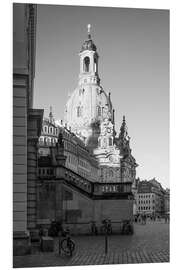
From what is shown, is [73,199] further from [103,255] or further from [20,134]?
[20,134]

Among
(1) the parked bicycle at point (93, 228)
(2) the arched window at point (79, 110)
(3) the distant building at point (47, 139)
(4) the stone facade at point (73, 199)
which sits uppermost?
(2) the arched window at point (79, 110)

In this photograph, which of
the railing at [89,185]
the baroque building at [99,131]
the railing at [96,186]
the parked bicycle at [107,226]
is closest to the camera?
the railing at [89,185]

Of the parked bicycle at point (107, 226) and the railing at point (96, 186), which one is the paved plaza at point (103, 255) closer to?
the parked bicycle at point (107, 226)

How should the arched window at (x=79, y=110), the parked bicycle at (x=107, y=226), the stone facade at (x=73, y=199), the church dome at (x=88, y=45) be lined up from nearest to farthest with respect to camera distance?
the church dome at (x=88, y=45) → the stone facade at (x=73, y=199) → the parked bicycle at (x=107, y=226) → the arched window at (x=79, y=110)

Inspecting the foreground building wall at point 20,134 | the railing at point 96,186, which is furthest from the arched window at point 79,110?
the foreground building wall at point 20,134

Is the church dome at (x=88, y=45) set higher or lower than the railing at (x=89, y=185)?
higher

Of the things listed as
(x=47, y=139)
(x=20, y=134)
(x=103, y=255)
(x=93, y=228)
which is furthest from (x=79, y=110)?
(x=20, y=134)

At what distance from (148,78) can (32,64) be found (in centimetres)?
433

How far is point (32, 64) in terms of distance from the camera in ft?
57.5

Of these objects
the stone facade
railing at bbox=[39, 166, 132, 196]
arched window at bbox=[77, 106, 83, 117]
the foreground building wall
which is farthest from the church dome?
arched window at bbox=[77, 106, 83, 117]

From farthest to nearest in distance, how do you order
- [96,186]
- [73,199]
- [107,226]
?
[96,186]
[107,226]
[73,199]

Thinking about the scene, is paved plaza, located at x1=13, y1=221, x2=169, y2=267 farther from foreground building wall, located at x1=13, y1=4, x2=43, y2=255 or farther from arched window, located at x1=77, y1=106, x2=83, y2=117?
arched window, located at x1=77, y1=106, x2=83, y2=117

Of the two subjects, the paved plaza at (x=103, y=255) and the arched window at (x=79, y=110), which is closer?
the paved plaza at (x=103, y=255)
